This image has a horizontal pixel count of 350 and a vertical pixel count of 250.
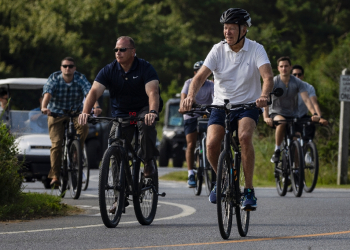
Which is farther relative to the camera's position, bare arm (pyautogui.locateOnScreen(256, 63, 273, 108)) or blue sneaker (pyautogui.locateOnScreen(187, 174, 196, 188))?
blue sneaker (pyautogui.locateOnScreen(187, 174, 196, 188))

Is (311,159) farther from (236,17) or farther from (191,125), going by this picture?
(236,17)

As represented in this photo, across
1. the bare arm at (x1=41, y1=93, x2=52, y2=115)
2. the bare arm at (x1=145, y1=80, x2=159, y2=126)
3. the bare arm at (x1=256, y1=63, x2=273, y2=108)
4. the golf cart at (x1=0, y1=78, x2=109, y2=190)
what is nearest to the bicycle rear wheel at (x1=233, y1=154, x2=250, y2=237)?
the bare arm at (x1=256, y1=63, x2=273, y2=108)

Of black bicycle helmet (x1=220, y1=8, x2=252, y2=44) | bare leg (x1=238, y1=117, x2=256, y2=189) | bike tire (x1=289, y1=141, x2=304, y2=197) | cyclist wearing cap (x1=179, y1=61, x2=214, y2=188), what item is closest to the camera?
bare leg (x1=238, y1=117, x2=256, y2=189)

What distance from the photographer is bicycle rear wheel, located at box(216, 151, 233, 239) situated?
279 inches

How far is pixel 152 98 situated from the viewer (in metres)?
8.40

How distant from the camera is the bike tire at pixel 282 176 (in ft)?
41.6

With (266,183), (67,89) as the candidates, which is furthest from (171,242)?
(266,183)

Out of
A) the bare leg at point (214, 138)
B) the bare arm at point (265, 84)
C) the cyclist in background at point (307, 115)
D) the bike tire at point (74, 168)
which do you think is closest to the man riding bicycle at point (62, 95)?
the bike tire at point (74, 168)

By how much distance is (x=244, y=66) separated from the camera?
8.01 m

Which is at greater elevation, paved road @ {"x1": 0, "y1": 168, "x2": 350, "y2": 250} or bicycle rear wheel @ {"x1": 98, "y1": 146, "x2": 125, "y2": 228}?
bicycle rear wheel @ {"x1": 98, "y1": 146, "x2": 125, "y2": 228}

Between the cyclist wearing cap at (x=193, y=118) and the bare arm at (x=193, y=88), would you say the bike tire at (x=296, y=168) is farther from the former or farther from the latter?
the bare arm at (x=193, y=88)

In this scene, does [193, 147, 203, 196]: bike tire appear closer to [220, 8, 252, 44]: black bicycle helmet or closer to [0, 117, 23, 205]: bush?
[0, 117, 23, 205]: bush

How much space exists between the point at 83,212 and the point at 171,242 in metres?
2.92

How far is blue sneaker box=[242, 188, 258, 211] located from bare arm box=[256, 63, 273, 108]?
2.61 feet
